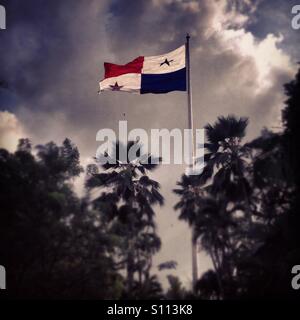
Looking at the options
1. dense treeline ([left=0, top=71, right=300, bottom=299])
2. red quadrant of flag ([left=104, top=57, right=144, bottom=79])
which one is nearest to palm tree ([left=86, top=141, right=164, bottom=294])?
dense treeline ([left=0, top=71, right=300, bottom=299])

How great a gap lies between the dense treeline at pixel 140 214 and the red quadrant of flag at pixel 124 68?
576cm

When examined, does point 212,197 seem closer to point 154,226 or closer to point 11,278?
point 154,226

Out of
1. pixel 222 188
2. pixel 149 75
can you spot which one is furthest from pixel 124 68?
pixel 222 188

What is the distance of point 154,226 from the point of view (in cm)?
2364

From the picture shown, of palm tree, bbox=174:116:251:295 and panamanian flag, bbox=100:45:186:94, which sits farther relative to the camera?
palm tree, bbox=174:116:251:295

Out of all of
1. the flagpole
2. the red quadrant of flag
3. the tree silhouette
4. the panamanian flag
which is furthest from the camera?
the tree silhouette

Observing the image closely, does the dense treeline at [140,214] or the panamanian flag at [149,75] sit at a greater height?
the panamanian flag at [149,75]

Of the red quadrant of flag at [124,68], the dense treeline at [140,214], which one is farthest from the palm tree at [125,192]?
the red quadrant of flag at [124,68]

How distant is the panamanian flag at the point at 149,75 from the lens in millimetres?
13117

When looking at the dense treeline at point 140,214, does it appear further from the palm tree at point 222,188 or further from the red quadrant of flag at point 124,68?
the red quadrant of flag at point 124,68

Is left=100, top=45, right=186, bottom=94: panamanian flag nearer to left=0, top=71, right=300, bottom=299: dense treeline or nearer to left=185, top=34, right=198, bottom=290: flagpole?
left=185, top=34, right=198, bottom=290: flagpole

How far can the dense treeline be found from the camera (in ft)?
45.2

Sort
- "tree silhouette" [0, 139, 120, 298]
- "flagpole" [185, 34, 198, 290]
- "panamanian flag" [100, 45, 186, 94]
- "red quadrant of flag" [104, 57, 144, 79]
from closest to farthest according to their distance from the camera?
"flagpole" [185, 34, 198, 290] < "panamanian flag" [100, 45, 186, 94] < "red quadrant of flag" [104, 57, 144, 79] < "tree silhouette" [0, 139, 120, 298]

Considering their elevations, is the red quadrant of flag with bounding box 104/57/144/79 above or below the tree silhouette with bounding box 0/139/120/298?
above
